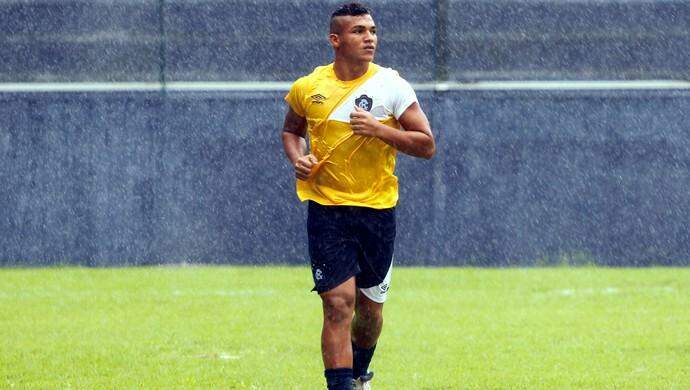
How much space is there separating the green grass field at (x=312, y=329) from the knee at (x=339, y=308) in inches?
45.8

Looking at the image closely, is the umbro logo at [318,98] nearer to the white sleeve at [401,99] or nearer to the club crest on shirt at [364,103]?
the club crest on shirt at [364,103]

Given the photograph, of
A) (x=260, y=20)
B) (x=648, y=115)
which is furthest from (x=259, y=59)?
(x=648, y=115)

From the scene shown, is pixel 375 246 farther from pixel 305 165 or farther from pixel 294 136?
pixel 294 136

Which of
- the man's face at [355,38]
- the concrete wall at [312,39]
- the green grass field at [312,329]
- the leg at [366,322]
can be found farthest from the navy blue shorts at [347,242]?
the concrete wall at [312,39]

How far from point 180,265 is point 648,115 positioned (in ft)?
16.1

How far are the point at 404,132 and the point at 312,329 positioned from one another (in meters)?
3.66

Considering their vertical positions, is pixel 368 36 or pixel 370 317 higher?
pixel 368 36

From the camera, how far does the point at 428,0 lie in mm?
14570

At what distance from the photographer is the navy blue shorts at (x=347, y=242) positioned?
6.86m

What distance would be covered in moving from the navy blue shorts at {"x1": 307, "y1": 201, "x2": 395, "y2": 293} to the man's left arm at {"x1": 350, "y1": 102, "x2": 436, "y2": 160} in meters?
0.39

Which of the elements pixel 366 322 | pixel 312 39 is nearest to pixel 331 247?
pixel 366 322

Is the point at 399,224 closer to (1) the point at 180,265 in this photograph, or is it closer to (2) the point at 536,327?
(1) the point at 180,265

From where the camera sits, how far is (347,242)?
6.96m

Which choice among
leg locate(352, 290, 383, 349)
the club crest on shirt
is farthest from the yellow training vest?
leg locate(352, 290, 383, 349)
